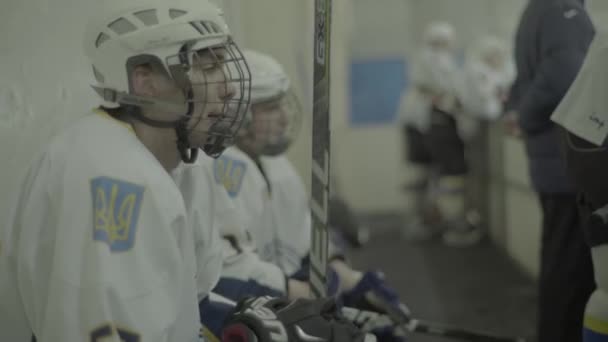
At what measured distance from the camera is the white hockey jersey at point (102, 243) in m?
1.15

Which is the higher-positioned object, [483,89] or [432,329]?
[483,89]

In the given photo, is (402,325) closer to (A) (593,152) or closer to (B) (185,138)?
(A) (593,152)

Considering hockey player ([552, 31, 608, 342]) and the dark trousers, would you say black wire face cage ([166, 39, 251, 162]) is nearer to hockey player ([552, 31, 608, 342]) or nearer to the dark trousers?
hockey player ([552, 31, 608, 342])

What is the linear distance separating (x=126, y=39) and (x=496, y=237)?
3987mm

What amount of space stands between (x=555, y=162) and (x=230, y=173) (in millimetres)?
996

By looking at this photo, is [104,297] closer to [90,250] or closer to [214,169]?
[90,250]

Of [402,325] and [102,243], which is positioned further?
[402,325]

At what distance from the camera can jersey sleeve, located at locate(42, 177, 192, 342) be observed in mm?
1143

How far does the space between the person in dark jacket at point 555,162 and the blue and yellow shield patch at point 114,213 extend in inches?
51.8

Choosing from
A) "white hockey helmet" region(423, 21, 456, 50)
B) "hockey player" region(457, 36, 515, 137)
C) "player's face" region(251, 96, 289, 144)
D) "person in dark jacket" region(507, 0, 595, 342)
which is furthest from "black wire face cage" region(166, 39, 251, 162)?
"white hockey helmet" region(423, 21, 456, 50)

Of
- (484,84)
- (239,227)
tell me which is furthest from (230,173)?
(484,84)

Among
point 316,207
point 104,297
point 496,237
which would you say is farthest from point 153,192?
point 496,237

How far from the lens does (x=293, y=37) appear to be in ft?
10.5

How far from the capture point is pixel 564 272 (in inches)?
82.3
